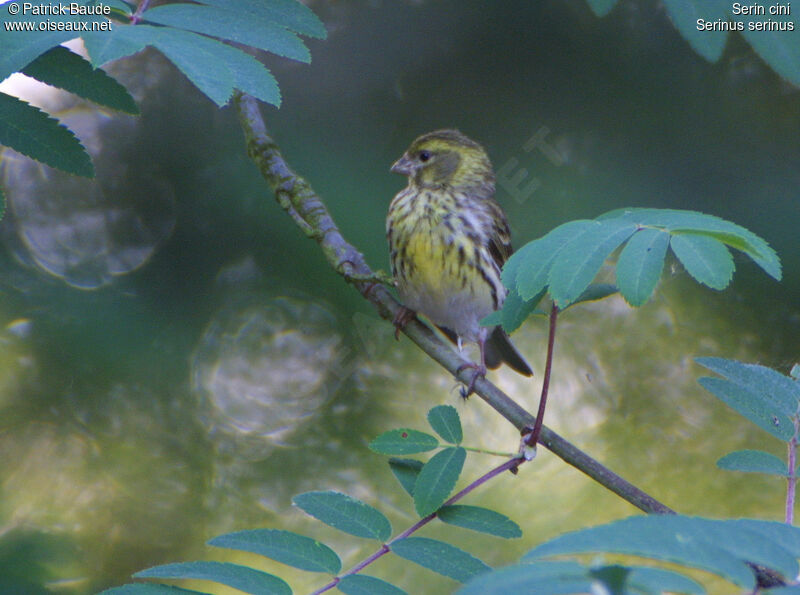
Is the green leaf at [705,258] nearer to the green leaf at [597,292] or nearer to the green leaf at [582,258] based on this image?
the green leaf at [582,258]

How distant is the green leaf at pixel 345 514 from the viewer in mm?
1333

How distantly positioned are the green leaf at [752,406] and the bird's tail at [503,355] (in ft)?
5.82

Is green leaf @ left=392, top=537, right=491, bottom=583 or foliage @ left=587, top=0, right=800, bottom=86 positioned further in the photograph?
foliage @ left=587, top=0, right=800, bottom=86

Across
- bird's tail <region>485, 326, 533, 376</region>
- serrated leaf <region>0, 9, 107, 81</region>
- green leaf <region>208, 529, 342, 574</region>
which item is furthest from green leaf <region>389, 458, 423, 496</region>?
bird's tail <region>485, 326, 533, 376</region>

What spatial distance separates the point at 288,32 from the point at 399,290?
5.37 feet

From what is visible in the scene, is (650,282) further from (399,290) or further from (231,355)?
(231,355)

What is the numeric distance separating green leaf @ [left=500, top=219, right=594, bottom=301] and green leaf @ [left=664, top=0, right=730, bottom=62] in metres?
0.44

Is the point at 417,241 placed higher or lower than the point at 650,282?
higher

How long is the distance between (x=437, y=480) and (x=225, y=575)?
430 mm

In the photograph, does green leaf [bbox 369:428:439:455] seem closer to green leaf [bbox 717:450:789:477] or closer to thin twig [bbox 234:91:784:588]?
thin twig [bbox 234:91:784:588]

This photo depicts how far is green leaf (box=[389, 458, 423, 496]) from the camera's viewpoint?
1.55 m

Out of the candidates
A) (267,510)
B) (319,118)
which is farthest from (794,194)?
(267,510)

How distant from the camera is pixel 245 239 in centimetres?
332

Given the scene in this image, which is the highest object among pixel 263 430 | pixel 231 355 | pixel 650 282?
pixel 231 355
